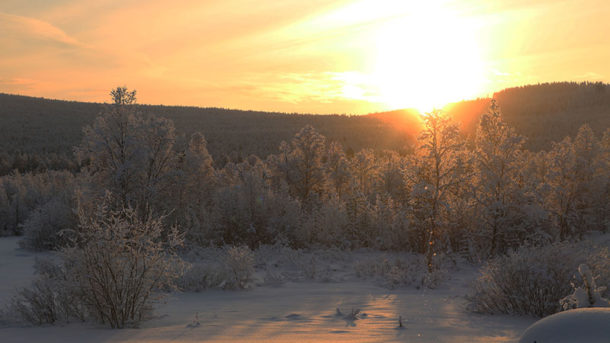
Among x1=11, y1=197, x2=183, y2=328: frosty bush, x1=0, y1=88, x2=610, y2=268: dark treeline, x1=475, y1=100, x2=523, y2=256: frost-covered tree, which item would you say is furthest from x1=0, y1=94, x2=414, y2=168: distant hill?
x1=11, y1=197, x2=183, y2=328: frosty bush

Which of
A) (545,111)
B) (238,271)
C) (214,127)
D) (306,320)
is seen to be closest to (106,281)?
(306,320)

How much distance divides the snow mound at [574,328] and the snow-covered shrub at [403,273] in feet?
28.5

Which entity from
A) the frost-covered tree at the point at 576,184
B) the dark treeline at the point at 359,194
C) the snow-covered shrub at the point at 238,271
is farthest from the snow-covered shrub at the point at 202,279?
the frost-covered tree at the point at 576,184

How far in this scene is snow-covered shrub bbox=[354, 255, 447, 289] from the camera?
40.0ft

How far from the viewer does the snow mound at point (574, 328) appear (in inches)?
126

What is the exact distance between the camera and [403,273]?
1252 cm

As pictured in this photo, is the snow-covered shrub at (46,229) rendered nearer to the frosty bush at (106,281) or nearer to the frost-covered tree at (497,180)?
the frosty bush at (106,281)

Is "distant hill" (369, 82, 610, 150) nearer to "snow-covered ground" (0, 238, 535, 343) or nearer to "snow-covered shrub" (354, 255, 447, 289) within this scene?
"snow-covered shrub" (354, 255, 447, 289)

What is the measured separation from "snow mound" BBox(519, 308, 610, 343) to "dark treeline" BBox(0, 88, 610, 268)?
35.0 feet

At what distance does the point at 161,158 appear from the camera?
1884 centimetres

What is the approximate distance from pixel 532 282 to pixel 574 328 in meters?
5.04

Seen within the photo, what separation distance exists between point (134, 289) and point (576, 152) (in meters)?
20.0

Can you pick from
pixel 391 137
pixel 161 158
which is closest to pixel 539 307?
pixel 161 158

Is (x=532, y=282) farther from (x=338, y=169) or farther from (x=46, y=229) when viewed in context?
(x=338, y=169)
